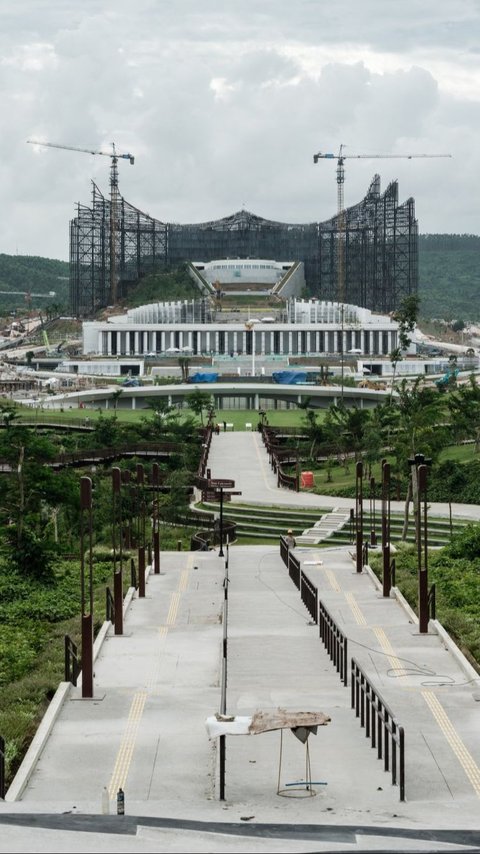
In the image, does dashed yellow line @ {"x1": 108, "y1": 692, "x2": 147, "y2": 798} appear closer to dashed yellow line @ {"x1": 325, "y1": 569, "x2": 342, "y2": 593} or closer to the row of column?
dashed yellow line @ {"x1": 325, "y1": 569, "x2": 342, "y2": 593}

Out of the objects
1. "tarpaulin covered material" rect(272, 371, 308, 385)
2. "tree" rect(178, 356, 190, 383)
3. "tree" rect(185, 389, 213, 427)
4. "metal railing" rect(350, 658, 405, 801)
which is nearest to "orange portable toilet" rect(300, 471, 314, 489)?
"tree" rect(185, 389, 213, 427)

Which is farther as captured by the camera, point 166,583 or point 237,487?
point 237,487

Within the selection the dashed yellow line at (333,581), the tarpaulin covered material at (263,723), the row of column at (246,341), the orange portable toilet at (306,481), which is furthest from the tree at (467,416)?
the row of column at (246,341)

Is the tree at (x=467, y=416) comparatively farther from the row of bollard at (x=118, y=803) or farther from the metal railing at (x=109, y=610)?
the row of bollard at (x=118, y=803)

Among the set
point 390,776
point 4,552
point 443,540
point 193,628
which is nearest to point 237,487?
point 443,540

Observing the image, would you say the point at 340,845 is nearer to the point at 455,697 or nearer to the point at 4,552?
the point at 455,697
